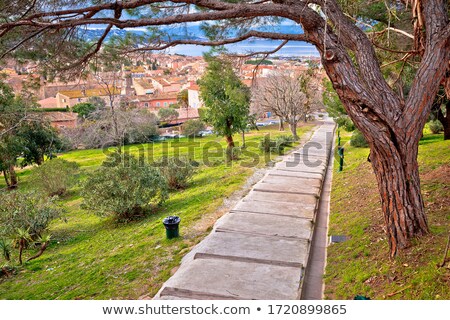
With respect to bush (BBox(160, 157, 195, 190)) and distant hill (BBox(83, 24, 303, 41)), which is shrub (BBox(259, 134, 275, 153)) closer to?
bush (BBox(160, 157, 195, 190))

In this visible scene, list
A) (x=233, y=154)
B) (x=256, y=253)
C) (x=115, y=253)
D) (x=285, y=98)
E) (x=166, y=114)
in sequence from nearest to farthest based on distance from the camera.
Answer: (x=256, y=253)
(x=115, y=253)
(x=233, y=154)
(x=285, y=98)
(x=166, y=114)

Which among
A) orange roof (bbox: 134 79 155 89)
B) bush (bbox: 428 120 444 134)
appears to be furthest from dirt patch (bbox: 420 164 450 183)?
orange roof (bbox: 134 79 155 89)

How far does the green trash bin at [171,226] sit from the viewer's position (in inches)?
296

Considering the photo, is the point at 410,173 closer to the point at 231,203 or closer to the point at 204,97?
the point at 231,203

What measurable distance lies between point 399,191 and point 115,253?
212 inches

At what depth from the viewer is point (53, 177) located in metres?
16.1

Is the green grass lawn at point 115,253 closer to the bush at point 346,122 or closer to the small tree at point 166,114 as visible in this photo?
the bush at point 346,122

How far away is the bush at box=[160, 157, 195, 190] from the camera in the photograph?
13398mm

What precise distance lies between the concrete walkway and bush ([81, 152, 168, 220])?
269 centimetres

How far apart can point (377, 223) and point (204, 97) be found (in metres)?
13.5

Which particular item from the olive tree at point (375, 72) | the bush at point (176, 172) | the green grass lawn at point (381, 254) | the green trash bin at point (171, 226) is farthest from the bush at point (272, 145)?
the olive tree at point (375, 72)

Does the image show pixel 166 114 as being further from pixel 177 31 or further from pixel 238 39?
pixel 238 39

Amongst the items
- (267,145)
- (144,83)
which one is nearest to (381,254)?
(267,145)

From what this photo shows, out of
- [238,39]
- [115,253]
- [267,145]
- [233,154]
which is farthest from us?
[267,145]
